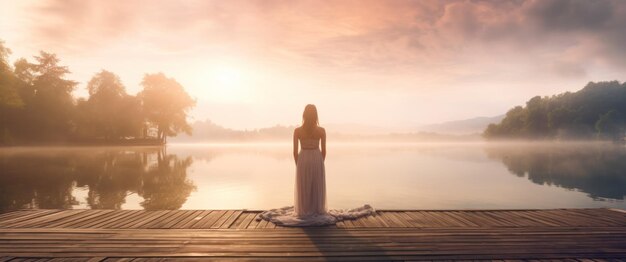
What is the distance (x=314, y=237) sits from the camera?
7.43m

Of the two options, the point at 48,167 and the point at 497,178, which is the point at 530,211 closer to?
the point at 497,178

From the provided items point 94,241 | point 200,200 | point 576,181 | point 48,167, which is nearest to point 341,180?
point 200,200

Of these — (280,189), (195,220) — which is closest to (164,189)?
(280,189)

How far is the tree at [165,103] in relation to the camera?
6550 centimetres

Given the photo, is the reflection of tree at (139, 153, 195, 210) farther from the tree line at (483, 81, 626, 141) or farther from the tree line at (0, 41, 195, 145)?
the tree line at (483, 81, 626, 141)

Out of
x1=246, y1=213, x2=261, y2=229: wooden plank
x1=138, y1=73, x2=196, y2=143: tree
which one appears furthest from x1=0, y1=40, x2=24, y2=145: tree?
x1=246, y1=213, x2=261, y2=229: wooden plank

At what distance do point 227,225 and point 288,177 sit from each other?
21541 mm

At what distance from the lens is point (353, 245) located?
6926 millimetres

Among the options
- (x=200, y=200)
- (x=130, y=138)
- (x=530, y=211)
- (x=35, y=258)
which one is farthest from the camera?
(x=130, y=138)

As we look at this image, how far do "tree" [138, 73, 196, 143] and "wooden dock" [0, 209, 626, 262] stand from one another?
5996cm

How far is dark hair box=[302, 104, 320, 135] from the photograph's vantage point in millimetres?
8719

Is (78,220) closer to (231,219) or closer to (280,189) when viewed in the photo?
(231,219)

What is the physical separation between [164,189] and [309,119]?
16.8m

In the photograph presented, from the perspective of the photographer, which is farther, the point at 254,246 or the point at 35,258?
the point at 254,246
